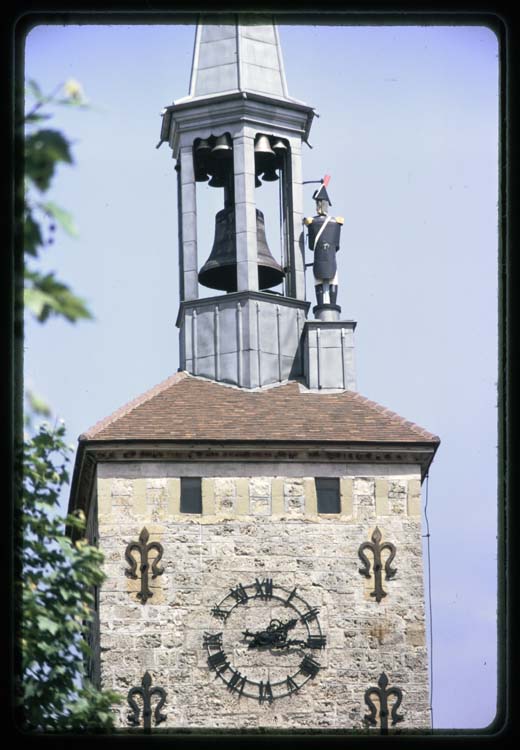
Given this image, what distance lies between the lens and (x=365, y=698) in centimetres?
3394

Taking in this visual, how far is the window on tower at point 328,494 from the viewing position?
115 ft

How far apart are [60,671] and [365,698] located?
12.8m

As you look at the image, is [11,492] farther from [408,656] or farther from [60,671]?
[408,656]

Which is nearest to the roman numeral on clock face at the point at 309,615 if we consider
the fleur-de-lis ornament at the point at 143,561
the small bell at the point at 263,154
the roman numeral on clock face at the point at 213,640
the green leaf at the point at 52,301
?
the roman numeral on clock face at the point at 213,640

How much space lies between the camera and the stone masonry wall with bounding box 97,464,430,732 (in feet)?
111

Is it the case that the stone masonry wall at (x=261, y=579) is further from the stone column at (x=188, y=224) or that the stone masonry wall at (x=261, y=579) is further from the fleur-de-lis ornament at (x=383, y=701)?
the stone column at (x=188, y=224)

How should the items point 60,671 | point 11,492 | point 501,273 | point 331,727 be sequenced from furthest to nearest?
point 331,727, point 60,671, point 501,273, point 11,492

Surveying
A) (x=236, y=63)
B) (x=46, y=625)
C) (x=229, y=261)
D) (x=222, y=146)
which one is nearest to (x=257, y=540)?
(x=229, y=261)

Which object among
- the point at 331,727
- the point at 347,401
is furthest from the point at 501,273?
the point at 347,401

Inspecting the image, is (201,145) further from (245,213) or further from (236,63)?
(236,63)

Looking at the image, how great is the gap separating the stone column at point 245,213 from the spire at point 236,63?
1.02m

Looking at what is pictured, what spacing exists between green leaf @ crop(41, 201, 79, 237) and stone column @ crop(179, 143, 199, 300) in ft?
74.3

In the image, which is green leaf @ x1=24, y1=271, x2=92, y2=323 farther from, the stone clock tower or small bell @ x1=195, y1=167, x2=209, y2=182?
small bell @ x1=195, y1=167, x2=209, y2=182

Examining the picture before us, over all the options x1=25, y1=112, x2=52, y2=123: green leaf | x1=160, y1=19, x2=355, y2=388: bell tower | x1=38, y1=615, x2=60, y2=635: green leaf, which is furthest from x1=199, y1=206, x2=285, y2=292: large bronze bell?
x1=25, y1=112, x2=52, y2=123: green leaf
